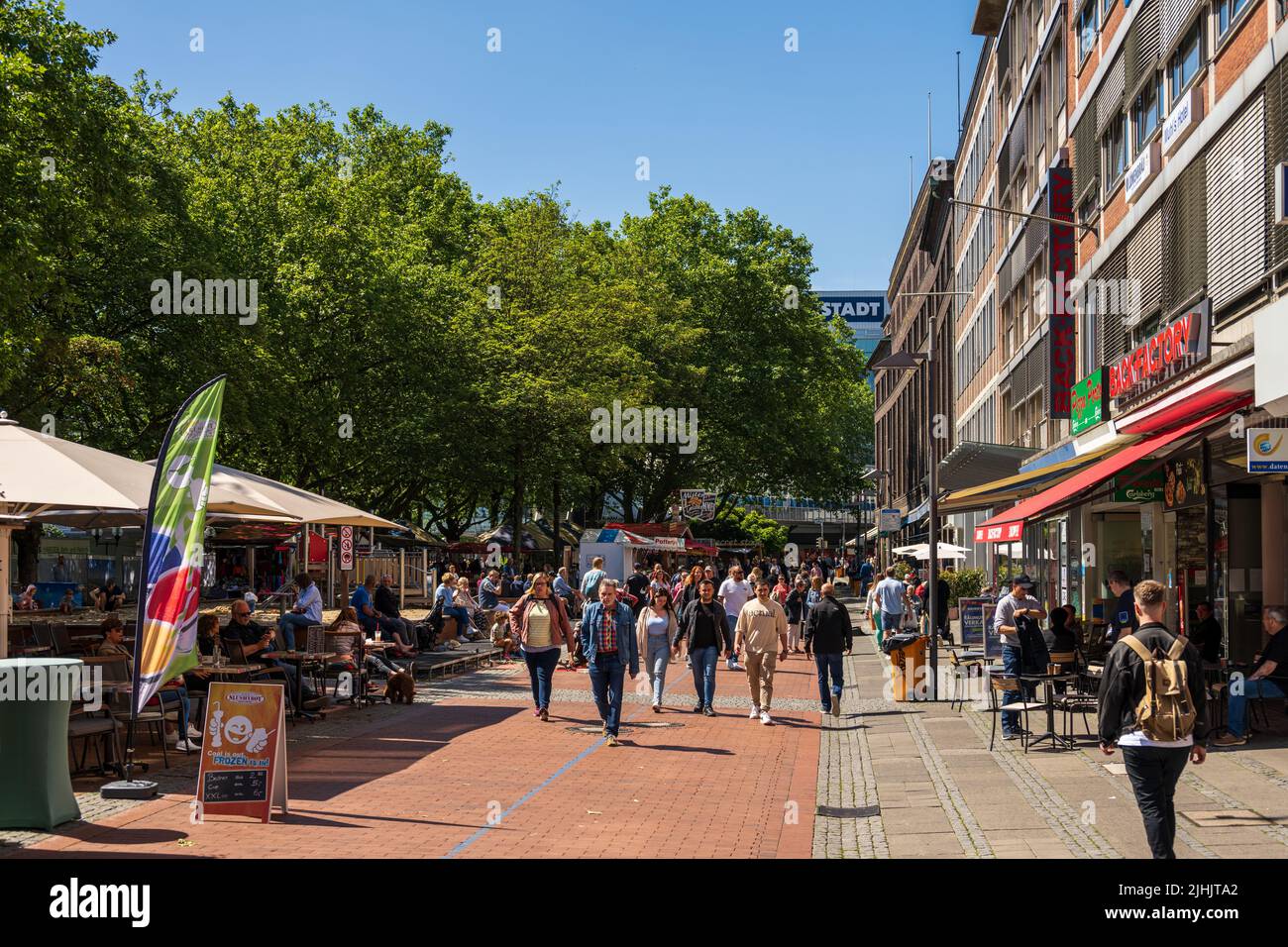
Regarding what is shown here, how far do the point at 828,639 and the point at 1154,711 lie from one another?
970cm

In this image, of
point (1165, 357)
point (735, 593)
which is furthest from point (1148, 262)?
point (735, 593)

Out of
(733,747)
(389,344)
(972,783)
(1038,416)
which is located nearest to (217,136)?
(389,344)

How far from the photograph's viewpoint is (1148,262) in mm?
22125

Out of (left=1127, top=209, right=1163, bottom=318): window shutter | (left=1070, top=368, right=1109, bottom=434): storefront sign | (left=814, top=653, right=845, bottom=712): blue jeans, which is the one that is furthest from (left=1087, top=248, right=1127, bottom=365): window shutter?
(left=814, top=653, right=845, bottom=712): blue jeans

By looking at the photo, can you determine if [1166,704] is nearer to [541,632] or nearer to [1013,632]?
[1013,632]

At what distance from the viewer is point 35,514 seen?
1388 centimetres

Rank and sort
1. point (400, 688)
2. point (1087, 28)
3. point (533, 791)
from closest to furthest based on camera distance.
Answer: point (533, 791)
point (400, 688)
point (1087, 28)

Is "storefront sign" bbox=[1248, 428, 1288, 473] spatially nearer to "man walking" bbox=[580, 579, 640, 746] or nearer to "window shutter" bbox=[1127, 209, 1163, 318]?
"man walking" bbox=[580, 579, 640, 746]

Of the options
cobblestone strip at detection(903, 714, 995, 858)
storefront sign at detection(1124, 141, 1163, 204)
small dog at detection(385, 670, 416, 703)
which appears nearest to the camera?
cobblestone strip at detection(903, 714, 995, 858)

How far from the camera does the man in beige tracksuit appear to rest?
17.0 meters

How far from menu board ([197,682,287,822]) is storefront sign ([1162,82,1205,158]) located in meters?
14.9

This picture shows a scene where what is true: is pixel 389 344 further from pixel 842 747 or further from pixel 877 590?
pixel 842 747
